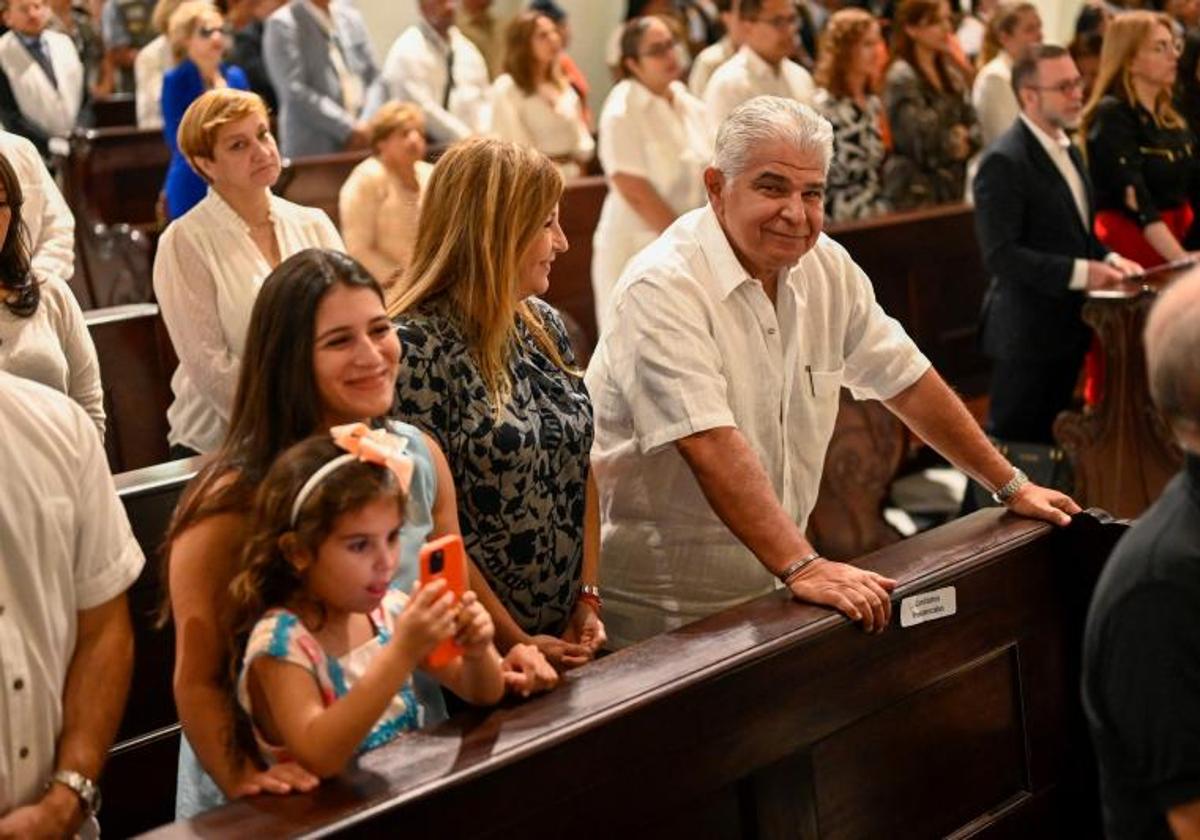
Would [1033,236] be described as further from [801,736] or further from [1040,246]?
[801,736]

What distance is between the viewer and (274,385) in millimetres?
2420

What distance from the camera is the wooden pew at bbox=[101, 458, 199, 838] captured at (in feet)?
10.7

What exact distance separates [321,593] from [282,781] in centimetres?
23

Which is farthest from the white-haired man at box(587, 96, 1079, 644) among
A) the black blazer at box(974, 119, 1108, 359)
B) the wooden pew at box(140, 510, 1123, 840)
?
the black blazer at box(974, 119, 1108, 359)

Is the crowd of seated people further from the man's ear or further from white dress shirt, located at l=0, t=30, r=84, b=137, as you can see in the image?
white dress shirt, located at l=0, t=30, r=84, b=137

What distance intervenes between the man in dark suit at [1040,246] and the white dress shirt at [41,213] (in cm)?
287

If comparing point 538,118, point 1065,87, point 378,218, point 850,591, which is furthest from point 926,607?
point 538,118

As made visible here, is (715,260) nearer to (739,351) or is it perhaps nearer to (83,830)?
(739,351)

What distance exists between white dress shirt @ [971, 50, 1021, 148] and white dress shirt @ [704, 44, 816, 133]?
1.13 metres

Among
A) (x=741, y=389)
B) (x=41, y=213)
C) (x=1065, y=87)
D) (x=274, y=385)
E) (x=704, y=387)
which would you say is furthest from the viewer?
(x=1065, y=87)

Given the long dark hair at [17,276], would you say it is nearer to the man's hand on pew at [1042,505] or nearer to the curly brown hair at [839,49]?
the man's hand on pew at [1042,505]

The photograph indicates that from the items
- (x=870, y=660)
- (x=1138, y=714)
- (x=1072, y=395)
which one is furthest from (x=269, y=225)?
(x=1072, y=395)

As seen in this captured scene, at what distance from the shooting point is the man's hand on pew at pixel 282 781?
2.16 metres

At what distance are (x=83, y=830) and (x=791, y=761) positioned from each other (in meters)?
0.96
